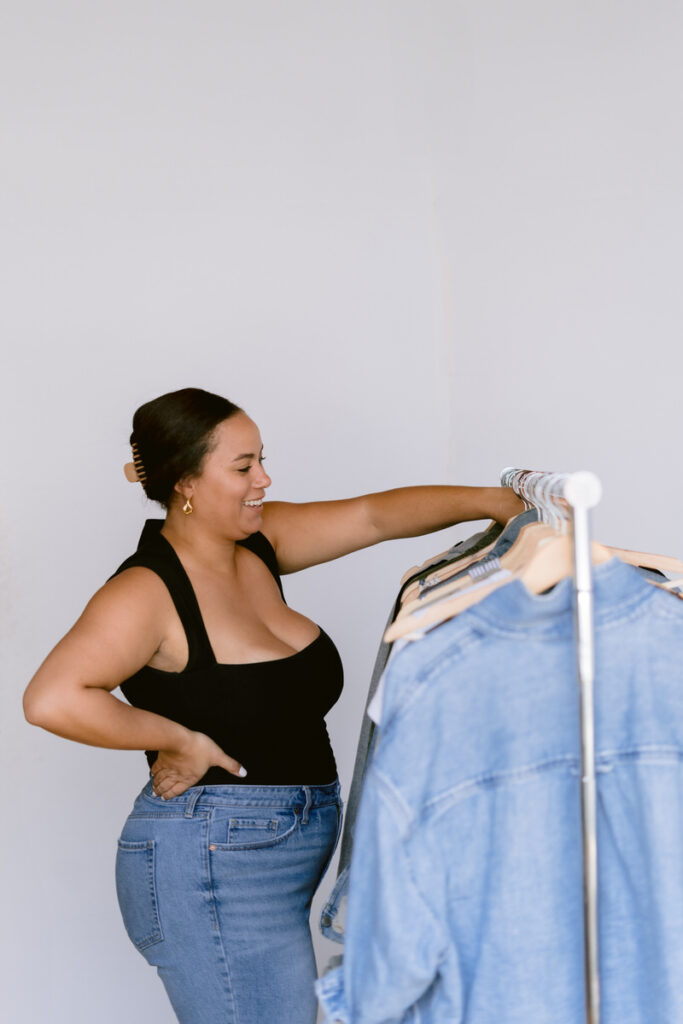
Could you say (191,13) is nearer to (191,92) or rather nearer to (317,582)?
(191,92)

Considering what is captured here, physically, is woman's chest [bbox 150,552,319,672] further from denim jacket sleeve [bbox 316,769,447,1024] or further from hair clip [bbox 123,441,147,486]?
denim jacket sleeve [bbox 316,769,447,1024]

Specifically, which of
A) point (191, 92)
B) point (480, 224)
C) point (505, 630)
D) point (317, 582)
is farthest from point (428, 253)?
point (505, 630)

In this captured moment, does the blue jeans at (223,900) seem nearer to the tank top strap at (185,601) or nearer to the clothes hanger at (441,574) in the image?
the tank top strap at (185,601)

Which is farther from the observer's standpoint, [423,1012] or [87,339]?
[87,339]

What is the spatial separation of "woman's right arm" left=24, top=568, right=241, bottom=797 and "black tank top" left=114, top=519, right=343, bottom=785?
4 cm

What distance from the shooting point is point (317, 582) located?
3043mm

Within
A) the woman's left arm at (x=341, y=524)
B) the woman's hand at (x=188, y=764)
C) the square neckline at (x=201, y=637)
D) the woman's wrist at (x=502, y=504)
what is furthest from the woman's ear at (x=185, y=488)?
the woman's wrist at (x=502, y=504)

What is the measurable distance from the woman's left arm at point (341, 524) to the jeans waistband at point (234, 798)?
527 mm

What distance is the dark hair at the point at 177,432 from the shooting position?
185 centimetres

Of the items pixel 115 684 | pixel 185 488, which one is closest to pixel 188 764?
pixel 115 684

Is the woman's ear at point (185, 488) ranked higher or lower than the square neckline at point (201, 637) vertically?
higher

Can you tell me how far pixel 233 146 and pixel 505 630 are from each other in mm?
2203

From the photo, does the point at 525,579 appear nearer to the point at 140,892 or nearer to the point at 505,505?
the point at 505,505

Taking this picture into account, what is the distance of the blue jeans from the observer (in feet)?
5.49
